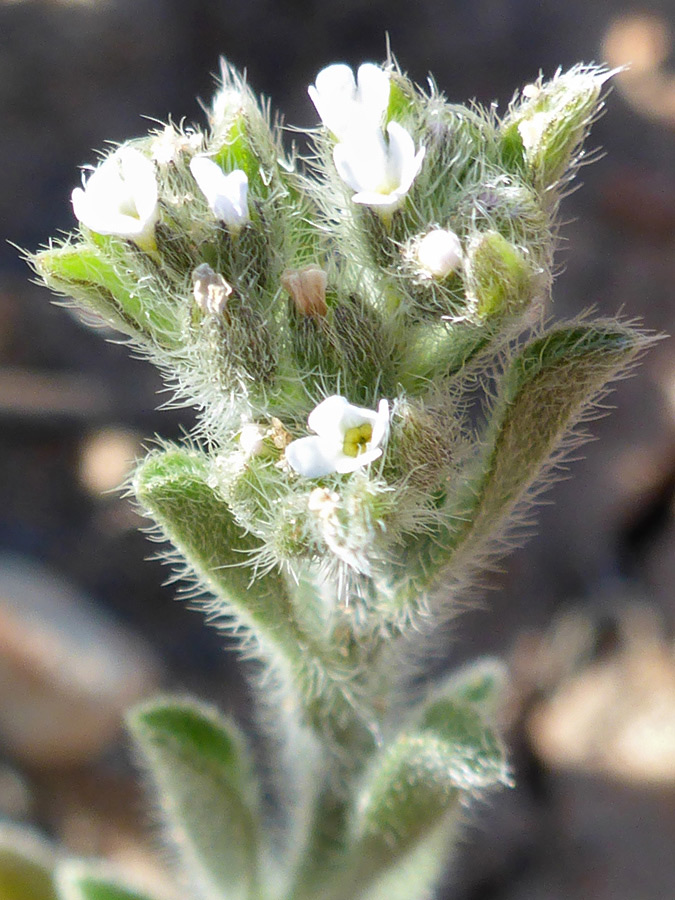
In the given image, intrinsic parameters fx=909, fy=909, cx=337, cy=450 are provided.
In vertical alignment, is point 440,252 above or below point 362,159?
below

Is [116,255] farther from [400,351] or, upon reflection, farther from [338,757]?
[338,757]

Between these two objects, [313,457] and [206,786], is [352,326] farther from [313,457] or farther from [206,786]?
[206,786]

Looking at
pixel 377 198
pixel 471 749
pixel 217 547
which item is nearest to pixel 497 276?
pixel 377 198

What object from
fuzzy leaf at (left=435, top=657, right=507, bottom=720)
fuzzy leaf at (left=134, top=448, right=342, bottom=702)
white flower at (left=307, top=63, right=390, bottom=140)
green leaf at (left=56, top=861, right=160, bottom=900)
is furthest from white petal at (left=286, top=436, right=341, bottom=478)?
green leaf at (left=56, top=861, right=160, bottom=900)

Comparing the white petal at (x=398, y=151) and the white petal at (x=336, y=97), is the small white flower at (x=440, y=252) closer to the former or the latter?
the white petal at (x=398, y=151)

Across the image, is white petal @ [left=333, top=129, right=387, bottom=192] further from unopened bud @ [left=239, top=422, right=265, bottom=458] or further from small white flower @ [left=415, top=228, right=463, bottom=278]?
unopened bud @ [left=239, top=422, right=265, bottom=458]

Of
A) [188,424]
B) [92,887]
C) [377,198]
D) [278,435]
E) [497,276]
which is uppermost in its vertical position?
[188,424]
